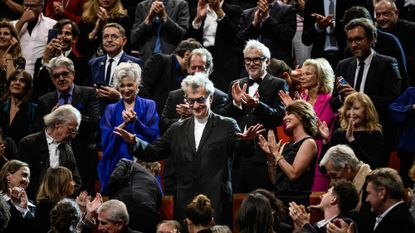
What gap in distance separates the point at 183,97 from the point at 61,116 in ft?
3.88

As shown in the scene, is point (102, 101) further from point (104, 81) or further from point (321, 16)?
point (321, 16)

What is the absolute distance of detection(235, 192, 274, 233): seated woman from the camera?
783 cm

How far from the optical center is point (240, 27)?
488 inches

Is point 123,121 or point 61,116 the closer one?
point 61,116

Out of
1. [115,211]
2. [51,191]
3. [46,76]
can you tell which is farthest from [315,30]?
[115,211]

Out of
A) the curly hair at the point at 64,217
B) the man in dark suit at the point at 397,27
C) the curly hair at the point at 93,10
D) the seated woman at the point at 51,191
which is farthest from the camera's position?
the curly hair at the point at 93,10

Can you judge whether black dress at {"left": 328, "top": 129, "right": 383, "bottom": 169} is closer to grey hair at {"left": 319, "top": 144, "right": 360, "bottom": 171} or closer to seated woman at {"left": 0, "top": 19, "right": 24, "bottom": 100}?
grey hair at {"left": 319, "top": 144, "right": 360, "bottom": 171}

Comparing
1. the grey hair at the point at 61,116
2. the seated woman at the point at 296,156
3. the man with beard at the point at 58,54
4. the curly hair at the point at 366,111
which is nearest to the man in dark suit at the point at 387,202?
the seated woman at the point at 296,156

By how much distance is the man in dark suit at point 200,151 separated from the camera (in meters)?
9.02

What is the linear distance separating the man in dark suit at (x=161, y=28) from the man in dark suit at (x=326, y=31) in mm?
1423

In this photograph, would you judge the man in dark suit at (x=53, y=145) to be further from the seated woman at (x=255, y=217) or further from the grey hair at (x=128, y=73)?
the seated woman at (x=255, y=217)

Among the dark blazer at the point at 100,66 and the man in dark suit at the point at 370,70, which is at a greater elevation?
the man in dark suit at the point at 370,70

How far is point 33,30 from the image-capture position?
42.1 ft

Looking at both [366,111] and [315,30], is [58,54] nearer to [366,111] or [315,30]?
[315,30]
